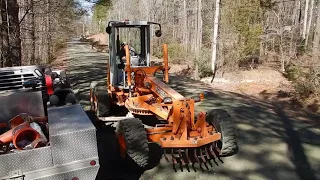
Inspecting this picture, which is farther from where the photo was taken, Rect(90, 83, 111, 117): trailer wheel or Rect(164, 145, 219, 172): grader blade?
Rect(90, 83, 111, 117): trailer wheel

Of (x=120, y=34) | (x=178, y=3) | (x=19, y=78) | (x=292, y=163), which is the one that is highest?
(x=178, y=3)

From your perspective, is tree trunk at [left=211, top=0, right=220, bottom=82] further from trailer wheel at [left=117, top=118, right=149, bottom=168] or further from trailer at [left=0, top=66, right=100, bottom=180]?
trailer at [left=0, top=66, right=100, bottom=180]

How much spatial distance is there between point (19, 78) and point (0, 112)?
1.23m

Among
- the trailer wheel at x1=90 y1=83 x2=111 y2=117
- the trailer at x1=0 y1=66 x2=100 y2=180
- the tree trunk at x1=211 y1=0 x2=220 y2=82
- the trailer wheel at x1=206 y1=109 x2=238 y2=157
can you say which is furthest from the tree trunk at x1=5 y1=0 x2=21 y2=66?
the tree trunk at x1=211 y1=0 x2=220 y2=82

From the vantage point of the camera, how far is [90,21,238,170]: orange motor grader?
462cm

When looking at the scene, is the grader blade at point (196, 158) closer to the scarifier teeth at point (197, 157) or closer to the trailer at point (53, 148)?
the scarifier teeth at point (197, 157)

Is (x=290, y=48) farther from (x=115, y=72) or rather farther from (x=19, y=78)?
(x=19, y=78)

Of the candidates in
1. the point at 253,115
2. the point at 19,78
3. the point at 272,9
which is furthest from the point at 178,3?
the point at 19,78

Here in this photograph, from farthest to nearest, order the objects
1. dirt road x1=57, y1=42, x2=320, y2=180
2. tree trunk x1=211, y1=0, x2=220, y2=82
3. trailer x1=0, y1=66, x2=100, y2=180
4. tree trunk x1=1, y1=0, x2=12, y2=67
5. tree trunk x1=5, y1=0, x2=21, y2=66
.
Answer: tree trunk x1=211, y1=0, x2=220, y2=82 < tree trunk x1=5, y1=0, x2=21, y2=66 < tree trunk x1=1, y1=0, x2=12, y2=67 < dirt road x1=57, y1=42, x2=320, y2=180 < trailer x1=0, y1=66, x2=100, y2=180

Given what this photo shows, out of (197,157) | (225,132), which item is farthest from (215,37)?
(197,157)

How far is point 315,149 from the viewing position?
592 centimetres

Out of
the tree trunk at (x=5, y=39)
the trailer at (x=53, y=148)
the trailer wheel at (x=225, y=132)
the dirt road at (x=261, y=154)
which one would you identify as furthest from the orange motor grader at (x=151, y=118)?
the tree trunk at (x=5, y=39)

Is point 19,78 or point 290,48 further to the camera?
point 290,48

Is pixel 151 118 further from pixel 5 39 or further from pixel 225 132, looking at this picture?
pixel 5 39
